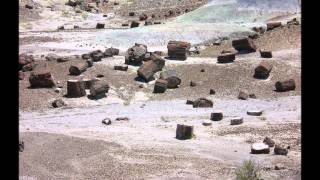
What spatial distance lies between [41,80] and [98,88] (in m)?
1.65

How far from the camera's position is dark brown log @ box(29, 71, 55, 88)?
15406 mm

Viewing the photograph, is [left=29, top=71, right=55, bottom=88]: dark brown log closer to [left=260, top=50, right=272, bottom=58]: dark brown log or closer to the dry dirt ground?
the dry dirt ground

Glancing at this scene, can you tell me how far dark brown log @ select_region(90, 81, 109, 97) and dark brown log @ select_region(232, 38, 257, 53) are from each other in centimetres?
573

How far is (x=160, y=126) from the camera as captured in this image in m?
12.0

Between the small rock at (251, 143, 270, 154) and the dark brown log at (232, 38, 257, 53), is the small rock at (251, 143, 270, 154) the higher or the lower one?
the lower one

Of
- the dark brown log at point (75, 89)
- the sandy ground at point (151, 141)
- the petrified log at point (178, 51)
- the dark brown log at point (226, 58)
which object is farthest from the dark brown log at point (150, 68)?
the dark brown log at point (75, 89)

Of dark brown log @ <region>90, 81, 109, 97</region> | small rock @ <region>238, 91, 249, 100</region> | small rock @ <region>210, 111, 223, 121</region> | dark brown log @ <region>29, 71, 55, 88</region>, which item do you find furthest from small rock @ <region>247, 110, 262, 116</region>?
dark brown log @ <region>29, 71, 55, 88</region>

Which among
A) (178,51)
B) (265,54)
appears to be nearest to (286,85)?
(265,54)

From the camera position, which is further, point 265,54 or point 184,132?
point 265,54

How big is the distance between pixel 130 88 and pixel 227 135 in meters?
5.07

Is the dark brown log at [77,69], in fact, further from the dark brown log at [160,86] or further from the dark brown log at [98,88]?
the dark brown log at [160,86]

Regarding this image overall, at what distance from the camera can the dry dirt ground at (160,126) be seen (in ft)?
29.7

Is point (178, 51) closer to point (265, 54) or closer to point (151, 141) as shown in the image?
point (265, 54)

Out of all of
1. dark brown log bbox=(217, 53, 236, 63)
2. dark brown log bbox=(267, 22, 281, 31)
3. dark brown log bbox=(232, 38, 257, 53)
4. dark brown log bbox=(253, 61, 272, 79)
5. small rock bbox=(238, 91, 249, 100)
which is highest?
dark brown log bbox=(267, 22, 281, 31)
